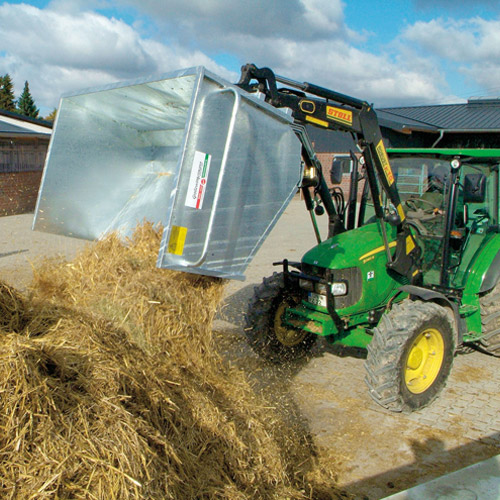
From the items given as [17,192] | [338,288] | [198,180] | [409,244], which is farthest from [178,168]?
[17,192]

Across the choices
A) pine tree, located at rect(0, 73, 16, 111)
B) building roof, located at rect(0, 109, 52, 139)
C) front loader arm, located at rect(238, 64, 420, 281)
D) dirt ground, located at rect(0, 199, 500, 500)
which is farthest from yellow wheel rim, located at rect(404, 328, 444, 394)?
pine tree, located at rect(0, 73, 16, 111)

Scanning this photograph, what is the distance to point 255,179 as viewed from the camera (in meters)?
3.69

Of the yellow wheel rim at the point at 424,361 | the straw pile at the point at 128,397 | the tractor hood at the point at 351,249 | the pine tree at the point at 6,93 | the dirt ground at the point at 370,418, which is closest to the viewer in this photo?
the straw pile at the point at 128,397

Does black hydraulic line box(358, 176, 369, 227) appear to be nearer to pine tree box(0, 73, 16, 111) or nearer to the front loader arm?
the front loader arm

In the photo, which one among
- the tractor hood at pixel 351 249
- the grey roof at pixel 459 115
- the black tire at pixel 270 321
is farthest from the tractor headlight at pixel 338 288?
the grey roof at pixel 459 115

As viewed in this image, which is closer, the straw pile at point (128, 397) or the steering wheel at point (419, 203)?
the straw pile at point (128, 397)

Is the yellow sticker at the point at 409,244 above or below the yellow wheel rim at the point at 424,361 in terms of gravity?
above

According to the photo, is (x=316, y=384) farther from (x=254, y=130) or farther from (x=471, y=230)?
(x=254, y=130)

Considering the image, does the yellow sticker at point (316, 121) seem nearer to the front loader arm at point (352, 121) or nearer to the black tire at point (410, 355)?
the front loader arm at point (352, 121)

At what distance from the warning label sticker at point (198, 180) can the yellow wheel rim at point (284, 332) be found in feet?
6.67

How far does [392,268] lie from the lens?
187 inches

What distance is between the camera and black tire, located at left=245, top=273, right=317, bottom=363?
509 centimetres

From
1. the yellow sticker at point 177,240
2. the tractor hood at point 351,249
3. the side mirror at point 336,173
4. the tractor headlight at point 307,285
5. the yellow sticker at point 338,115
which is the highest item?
the yellow sticker at point 338,115

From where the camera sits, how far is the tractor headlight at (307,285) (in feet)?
15.7
